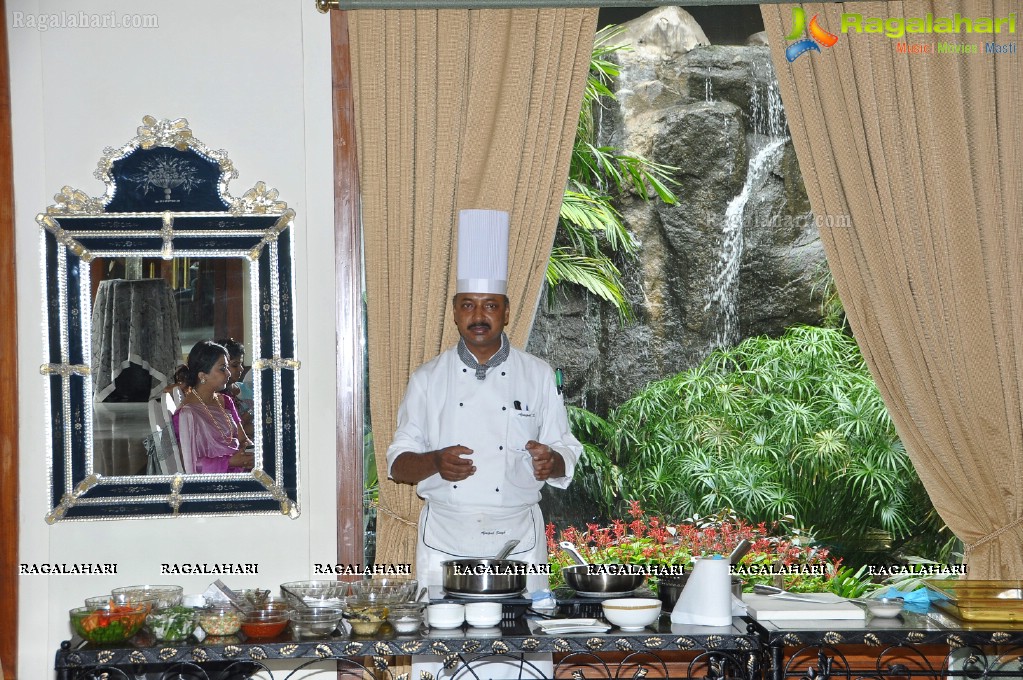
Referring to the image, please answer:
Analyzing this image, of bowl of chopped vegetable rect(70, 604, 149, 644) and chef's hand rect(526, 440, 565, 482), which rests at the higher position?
chef's hand rect(526, 440, 565, 482)

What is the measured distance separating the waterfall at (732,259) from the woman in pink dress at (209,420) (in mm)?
1969

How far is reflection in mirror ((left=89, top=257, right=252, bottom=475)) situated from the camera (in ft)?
12.7

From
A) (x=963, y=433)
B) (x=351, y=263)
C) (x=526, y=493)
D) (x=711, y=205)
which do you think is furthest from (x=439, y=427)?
(x=963, y=433)

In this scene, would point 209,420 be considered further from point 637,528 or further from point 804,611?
point 804,611

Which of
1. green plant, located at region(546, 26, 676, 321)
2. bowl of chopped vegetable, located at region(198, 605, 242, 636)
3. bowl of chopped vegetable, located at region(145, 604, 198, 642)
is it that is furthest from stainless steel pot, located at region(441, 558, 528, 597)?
green plant, located at region(546, 26, 676, 321)

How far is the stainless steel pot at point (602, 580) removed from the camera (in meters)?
2.96

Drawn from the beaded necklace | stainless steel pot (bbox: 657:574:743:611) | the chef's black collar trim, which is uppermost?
the chef's black collar trim

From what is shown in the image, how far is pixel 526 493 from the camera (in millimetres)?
3520

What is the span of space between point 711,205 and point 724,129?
0.33m

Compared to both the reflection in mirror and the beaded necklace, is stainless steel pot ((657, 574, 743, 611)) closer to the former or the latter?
the beaded necklace

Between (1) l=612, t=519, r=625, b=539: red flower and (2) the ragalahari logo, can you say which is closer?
(2) the ragalahari logo

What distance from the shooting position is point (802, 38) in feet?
13.5

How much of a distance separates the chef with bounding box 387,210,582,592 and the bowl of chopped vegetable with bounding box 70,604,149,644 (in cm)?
102

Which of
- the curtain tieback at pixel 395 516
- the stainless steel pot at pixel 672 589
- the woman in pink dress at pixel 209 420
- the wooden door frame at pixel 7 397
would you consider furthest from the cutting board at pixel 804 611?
the wooden door frame at pixel 7 397
